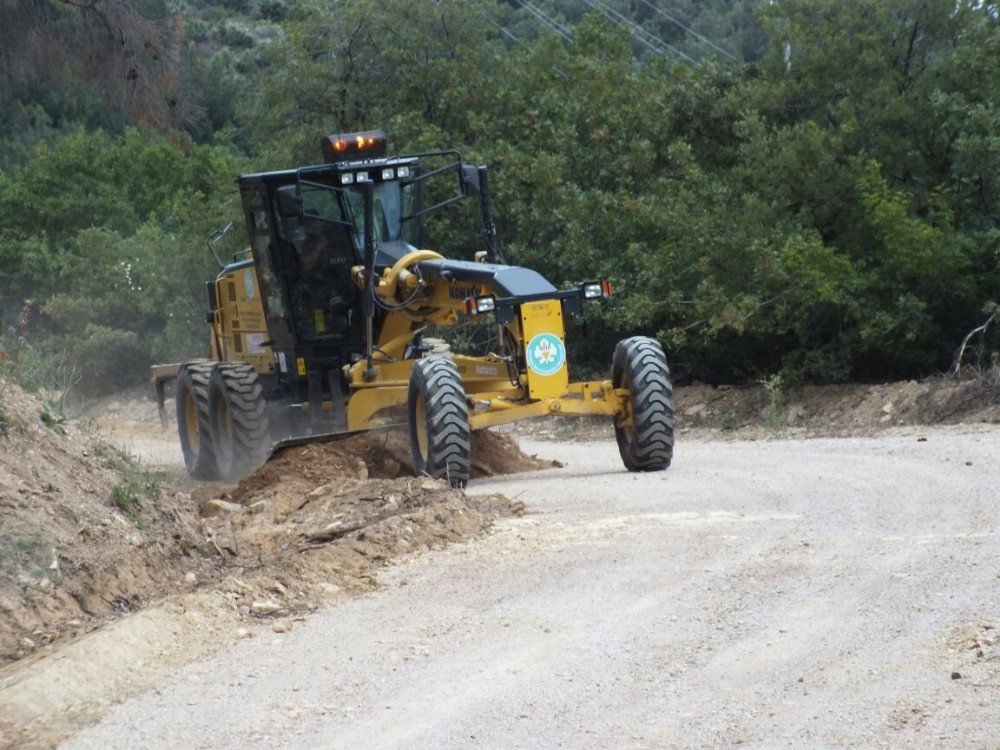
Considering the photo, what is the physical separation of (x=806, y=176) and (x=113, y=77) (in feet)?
35.1

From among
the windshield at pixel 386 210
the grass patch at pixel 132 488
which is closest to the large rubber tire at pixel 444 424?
the windshield at pixel 386 210

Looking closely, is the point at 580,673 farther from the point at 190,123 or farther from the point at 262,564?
the point at 190,123

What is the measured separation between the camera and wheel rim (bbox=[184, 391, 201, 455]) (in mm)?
16125

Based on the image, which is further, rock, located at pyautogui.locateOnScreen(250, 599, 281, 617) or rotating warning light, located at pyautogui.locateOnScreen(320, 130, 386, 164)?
rotating warning light, located at pyautogui.locateOnScreen(320, 130, 386, 164)

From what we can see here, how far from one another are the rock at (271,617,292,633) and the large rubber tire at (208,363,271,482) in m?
7.13

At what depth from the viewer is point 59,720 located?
5.67m

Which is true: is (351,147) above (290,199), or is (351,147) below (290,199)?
above

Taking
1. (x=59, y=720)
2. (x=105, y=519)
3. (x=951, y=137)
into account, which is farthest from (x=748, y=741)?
(x=951, y=137)

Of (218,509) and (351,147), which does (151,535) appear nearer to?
(218,509)

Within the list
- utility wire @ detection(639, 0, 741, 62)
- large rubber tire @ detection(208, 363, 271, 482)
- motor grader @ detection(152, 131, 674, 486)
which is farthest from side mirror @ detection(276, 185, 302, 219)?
utility wire @ detection(639, 0, 741, 62)

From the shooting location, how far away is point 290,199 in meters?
13.1

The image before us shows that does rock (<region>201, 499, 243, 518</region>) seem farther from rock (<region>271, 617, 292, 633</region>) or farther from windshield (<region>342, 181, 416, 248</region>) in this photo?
windshield (<region>342, 181, 416, 248</region>)

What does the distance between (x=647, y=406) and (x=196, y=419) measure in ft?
20.1

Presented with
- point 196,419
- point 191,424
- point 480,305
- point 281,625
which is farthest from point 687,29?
point 281,625
